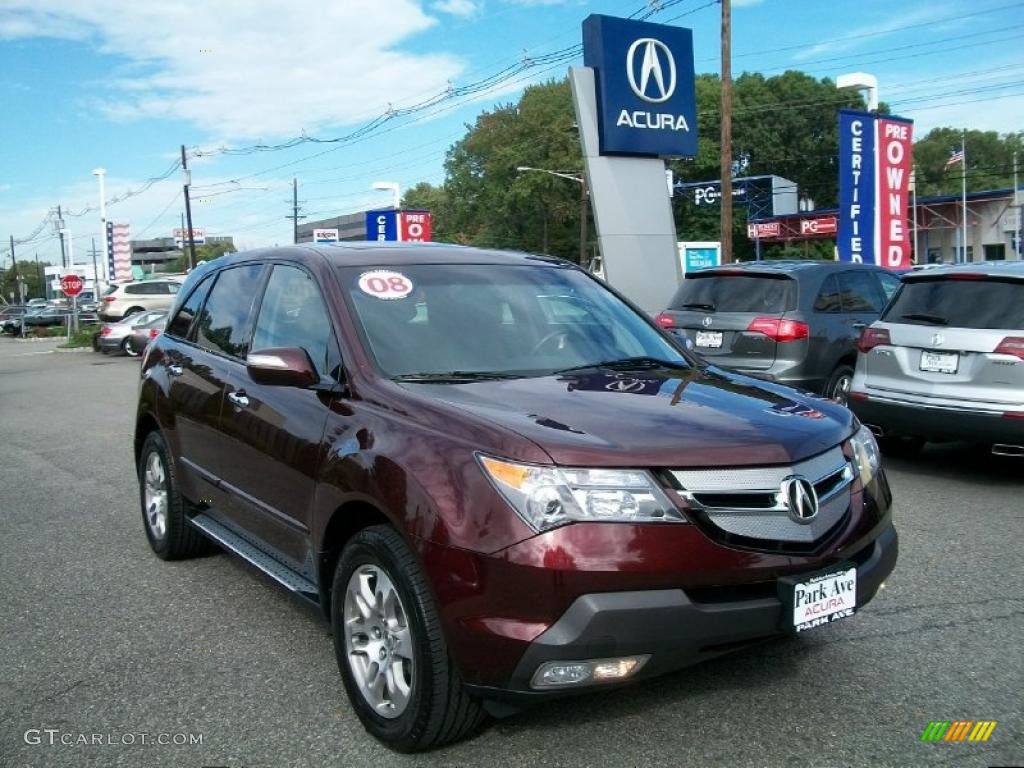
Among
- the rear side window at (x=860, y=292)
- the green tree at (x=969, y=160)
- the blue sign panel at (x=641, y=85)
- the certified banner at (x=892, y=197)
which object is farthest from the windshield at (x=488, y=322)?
the green tree at (x=969, y=160)

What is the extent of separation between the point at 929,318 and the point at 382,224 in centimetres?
2568

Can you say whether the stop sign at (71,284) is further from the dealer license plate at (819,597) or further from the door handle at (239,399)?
the dealer license plate at (819,597)

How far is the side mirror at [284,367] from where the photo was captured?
357 centimetres

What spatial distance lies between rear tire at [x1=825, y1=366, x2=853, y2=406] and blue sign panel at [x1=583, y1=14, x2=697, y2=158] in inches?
310

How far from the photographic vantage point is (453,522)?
Result: 2.85 metres

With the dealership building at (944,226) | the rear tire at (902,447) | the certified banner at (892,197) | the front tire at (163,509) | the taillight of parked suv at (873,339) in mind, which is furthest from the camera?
the dealership building at (944,226)

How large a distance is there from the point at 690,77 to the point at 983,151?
327ft

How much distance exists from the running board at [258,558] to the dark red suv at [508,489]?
0.02 m

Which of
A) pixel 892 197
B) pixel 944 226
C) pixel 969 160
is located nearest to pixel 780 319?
pixel 892 197

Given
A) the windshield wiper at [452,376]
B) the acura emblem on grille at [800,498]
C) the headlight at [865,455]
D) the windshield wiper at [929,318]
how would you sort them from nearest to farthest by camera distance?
1. the acura emblem on grille at [800,498]
2. the headlight at [865,455]
3. the windshield wiper at [452,376]
4. the windshield wiper at [929,318]

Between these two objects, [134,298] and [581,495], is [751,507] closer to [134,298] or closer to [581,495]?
[581,495]

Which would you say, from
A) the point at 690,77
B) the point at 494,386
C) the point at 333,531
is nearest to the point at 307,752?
the point at 333,531

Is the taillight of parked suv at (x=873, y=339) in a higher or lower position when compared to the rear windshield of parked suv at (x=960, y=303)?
lower

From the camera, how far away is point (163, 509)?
548 centimetres
